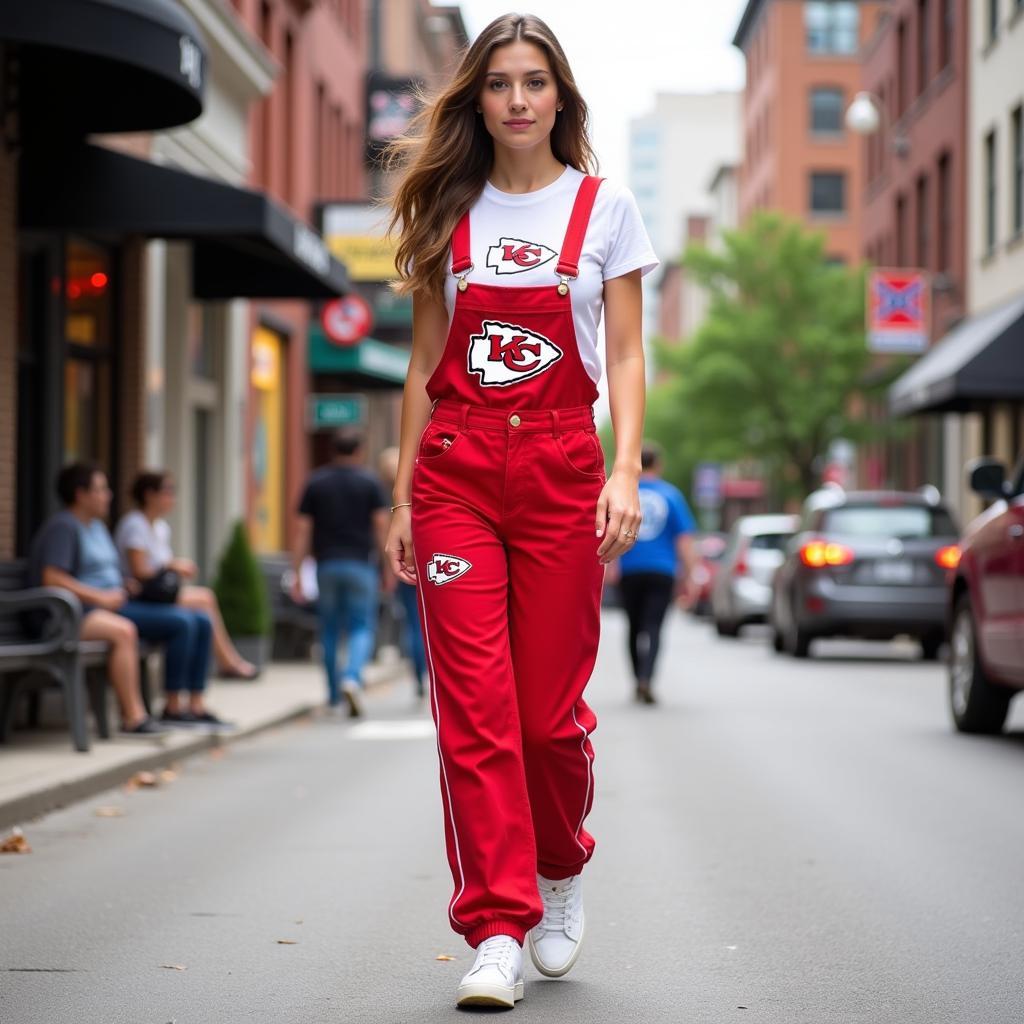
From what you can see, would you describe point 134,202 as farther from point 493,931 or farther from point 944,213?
point 944,213

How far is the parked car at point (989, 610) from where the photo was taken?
10492 mm

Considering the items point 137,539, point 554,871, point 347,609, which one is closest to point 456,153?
point 554,871

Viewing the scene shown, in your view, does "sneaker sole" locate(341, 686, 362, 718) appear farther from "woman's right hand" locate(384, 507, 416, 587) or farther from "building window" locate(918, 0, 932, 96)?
"building window" locate(918, 0, 932, 96)

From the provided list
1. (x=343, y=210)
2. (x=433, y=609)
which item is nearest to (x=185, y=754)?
(x=433, y=609)

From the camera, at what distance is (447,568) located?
4.56m

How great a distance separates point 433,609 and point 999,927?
2.17 metres

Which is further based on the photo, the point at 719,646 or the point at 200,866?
the point at 719,646

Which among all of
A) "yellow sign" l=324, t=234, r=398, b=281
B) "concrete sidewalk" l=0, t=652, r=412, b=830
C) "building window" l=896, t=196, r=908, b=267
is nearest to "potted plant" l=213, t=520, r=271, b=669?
"concrete sidewalk" l=0, t=652, r=412, b=830

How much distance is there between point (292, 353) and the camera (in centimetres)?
2711

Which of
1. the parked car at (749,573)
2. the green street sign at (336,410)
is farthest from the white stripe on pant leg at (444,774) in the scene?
the green street sign at (336,410)

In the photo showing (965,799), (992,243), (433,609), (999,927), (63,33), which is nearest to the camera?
(433,609)

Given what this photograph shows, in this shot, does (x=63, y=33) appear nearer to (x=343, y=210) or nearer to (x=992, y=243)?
(x=343, y=210)

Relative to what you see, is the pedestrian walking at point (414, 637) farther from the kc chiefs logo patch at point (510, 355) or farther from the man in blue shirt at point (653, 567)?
the kc chiefs logo patch at point (510, 355)

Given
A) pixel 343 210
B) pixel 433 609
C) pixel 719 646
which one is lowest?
pixel 719 646
